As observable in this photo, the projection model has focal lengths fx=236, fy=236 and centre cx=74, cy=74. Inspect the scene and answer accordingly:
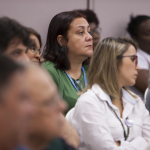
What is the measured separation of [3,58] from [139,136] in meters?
1.22

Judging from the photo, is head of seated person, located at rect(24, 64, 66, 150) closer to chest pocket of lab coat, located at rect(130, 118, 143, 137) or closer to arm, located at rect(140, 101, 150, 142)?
chest pocket of lab coat, located at rect(130, 118, 143, 137)

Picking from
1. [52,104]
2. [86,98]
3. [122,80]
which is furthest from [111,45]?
[52,104]

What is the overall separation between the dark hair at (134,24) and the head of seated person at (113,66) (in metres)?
1.78

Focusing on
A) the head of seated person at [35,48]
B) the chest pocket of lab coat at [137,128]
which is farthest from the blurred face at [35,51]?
the chest pocket of lab coat at [137,128]

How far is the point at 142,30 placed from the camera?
3332 millimetres

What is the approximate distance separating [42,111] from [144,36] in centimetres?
311

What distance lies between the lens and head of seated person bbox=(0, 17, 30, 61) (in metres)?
1.05

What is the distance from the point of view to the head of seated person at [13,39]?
1.05 metres

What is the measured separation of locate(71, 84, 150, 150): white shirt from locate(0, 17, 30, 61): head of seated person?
495 mm

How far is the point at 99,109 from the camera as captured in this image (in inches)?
55.5

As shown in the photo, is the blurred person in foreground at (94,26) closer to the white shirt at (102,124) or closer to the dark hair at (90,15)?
the dark hair at (90,15)

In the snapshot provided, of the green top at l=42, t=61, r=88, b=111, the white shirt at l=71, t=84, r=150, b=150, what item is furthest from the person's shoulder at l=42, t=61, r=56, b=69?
the white shirt at l=71, t=84, r=150, b=150

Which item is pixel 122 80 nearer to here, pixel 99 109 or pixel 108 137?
pixel 99 109

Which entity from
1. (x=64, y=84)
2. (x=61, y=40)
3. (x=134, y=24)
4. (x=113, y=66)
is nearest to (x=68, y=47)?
(x=61, y=40)
